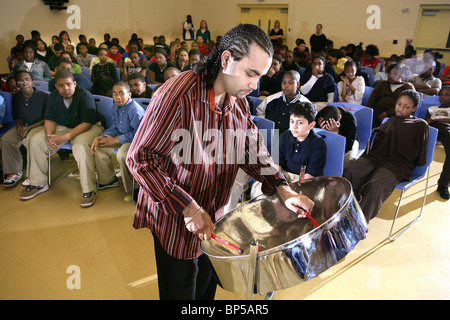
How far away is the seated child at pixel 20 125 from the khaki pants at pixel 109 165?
0.65 metres

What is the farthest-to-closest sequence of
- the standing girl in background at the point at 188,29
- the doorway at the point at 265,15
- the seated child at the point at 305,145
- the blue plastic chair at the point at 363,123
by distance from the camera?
1. the standing girl in background at the point at 188,29
2. the doorway at the point at 265,15
3. the blue plastic chair at the point at 363,123
4. the seated child at the point at 305,145

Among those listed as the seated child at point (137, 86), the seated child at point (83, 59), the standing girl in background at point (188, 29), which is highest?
the standing girl in background at point (188, 29)

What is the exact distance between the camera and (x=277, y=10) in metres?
9.00

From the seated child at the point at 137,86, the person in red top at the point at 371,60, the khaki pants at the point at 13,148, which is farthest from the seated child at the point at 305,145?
the person in red top at the point at 371,60

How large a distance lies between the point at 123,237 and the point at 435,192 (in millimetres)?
2565

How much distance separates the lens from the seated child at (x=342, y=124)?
241 centimetres

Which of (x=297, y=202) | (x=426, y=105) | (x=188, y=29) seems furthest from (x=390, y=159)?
(x=188, y=29)

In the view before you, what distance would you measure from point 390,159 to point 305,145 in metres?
0.66

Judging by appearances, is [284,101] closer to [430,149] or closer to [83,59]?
[430,149]

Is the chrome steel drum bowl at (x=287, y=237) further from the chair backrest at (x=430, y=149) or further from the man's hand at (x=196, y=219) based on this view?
the chair backrest at (x=430, y=149)

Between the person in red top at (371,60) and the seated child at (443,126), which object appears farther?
the person in red top at (371,60)

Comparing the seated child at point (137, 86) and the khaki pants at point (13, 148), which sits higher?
the seated child at point (137, 86)

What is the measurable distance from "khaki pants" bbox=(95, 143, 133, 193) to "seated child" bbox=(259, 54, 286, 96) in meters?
2.09

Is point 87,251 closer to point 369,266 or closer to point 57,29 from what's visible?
point 369,266
